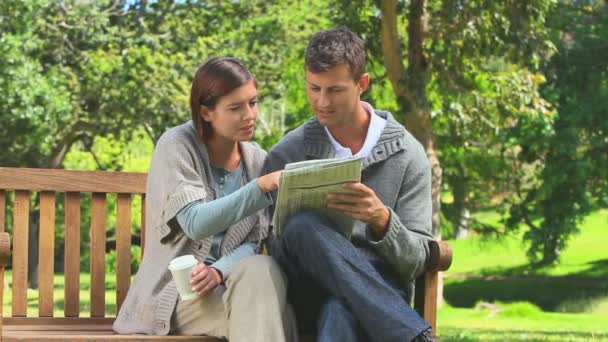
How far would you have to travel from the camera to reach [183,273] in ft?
12.0

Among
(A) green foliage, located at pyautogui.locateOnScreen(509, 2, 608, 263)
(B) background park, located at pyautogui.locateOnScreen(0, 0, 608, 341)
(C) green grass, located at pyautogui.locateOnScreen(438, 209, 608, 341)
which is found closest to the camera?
(B) background park, located at pyautogui.locateOnScreen(0, 0, 608, 341)

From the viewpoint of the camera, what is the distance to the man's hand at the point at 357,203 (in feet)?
11.6

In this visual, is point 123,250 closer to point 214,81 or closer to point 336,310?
point 214,81

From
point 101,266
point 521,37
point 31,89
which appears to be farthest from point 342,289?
point 31,89

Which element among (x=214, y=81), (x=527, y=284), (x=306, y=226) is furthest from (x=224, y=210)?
(x=527, y=284)

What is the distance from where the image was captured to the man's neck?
13.3ft

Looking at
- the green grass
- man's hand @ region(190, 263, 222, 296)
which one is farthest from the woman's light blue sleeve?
the green grass

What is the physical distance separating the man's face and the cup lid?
2.32 ft

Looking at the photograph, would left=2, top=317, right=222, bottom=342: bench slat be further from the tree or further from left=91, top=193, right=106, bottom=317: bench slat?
the tree

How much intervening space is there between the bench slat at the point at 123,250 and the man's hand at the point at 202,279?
0.97 m

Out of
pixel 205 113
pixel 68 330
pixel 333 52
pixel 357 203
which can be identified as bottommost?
pixel 68 330

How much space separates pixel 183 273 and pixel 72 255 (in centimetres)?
116

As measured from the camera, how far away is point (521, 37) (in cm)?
Answer: 1295

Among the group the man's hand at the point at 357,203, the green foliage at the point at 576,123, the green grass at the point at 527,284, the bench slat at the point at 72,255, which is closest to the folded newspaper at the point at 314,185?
the man's hand at the point at 357,203
